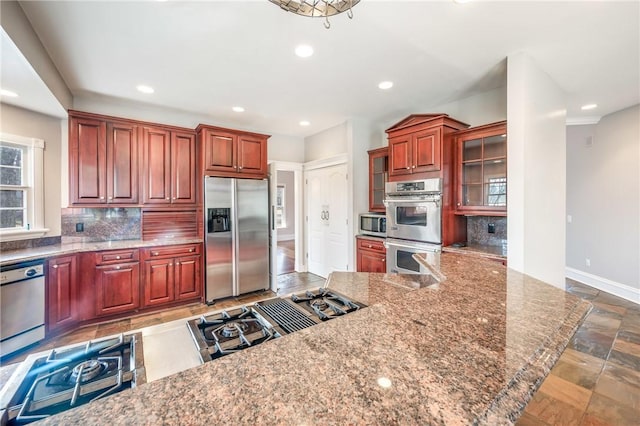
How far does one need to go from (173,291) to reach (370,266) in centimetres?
266

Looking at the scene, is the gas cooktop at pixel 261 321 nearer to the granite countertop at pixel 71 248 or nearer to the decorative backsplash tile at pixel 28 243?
the granite countertop at pixel 71 248

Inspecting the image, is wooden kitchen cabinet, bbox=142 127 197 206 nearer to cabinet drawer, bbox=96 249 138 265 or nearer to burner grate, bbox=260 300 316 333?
cabinet drawer, bbox=96 249 138 265

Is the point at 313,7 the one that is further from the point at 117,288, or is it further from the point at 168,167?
the point at 117,288

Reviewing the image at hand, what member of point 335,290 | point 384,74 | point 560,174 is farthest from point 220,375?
point 560,174

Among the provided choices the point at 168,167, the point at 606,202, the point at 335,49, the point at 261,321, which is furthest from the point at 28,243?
the point at 606,202

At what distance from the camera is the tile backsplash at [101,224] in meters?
3.47

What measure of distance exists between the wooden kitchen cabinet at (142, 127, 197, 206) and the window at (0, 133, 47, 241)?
1049 mm

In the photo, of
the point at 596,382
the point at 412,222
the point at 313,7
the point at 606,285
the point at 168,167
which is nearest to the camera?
the point at 313,7

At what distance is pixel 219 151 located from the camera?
12.7ft

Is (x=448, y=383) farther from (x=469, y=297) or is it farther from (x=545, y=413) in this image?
(x=545, y=413)

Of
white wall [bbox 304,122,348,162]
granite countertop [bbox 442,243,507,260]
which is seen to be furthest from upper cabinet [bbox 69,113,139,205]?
granite countertop [bbox 442,243,507,260]

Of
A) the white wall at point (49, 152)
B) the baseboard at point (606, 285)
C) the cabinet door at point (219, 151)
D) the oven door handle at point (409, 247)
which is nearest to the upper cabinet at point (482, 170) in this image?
the oven door handle at point (409, 247)

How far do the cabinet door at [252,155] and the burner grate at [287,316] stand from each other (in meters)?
2.99

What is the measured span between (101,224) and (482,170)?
4725 millimetres
